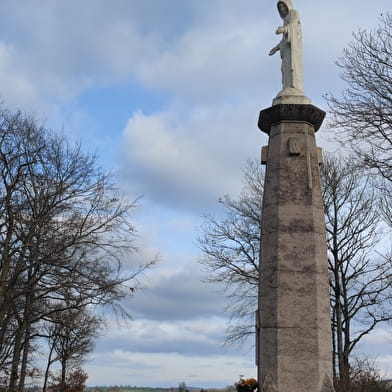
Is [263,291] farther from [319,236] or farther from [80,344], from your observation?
[80,344]

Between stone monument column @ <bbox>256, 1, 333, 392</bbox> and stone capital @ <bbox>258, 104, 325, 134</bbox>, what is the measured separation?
0.02m

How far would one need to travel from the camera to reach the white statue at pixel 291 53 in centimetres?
1095

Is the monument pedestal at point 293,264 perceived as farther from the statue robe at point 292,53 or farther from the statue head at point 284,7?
the statue head at point 284,7

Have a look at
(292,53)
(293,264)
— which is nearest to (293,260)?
(293,264)

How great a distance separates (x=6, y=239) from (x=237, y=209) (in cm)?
1111

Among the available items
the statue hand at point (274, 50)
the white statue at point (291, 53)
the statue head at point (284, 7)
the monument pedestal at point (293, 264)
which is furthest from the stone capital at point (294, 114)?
the statue head at point (284, 7)

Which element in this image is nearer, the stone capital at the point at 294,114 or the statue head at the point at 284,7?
the stone capital at the point at 294,114

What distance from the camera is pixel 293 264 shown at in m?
9.49

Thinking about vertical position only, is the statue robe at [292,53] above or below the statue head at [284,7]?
below

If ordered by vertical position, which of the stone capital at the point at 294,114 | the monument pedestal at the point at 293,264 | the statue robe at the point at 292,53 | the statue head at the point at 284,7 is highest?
the statue head at the point at 284,7

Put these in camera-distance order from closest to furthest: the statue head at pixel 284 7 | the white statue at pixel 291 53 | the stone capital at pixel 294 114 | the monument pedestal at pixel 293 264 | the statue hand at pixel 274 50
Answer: the monument pedestal at pixel 293 264 < the stone capital at pixel 294 114 < the white statue at pixel 291 53 < the statue hand at pixel 274 50 < the statue head at pixel 284 7

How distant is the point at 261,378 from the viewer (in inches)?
356

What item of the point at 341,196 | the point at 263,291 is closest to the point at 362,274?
the point at 341,196

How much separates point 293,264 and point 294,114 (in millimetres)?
2967
